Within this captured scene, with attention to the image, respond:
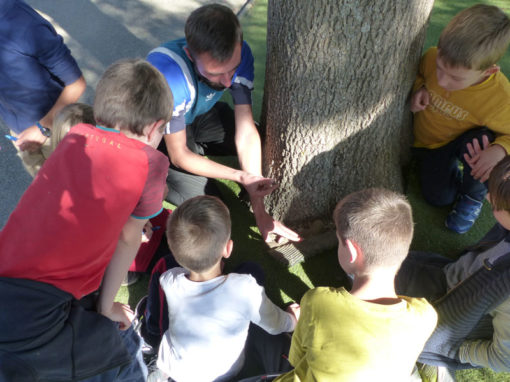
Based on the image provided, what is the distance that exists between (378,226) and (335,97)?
751 mm

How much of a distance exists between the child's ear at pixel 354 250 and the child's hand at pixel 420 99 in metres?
1.05

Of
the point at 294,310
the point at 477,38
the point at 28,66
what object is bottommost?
the point at 294,310

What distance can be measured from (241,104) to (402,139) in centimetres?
101

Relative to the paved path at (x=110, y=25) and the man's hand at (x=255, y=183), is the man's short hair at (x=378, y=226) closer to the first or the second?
the man's hand at (x=255, y=183)

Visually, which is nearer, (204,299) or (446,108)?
(204,299)

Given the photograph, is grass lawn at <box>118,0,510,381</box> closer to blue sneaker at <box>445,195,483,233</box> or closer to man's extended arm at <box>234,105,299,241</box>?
blue sneaker at <box>445,195,483,233</box>

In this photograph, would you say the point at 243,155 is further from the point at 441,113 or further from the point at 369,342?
the point at 369,342

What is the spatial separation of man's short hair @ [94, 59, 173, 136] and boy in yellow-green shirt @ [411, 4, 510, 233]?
1.37 meters

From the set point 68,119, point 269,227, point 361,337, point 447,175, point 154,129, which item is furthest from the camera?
point 447,175

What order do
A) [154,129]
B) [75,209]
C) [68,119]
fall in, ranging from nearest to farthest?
1. [75,209]
2. [154,129]
3. [68,119]

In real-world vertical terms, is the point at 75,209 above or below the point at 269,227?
above

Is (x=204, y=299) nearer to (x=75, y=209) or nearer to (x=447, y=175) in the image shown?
(x=75, y=209)

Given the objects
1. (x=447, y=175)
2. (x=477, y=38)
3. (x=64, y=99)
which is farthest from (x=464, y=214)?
(x=64, y=99)

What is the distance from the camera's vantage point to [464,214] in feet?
7.89
